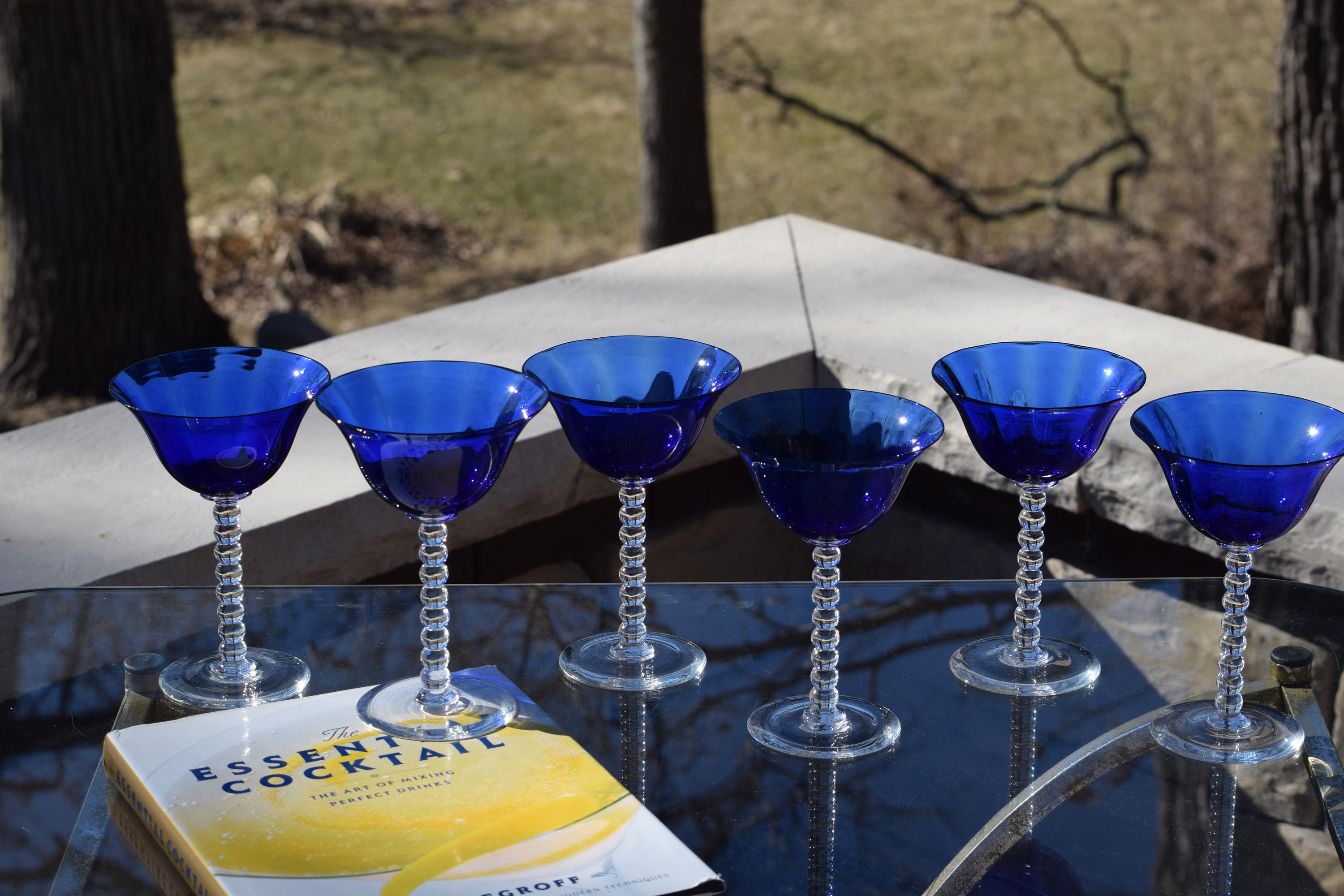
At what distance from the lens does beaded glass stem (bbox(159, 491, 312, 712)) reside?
1.37 metres

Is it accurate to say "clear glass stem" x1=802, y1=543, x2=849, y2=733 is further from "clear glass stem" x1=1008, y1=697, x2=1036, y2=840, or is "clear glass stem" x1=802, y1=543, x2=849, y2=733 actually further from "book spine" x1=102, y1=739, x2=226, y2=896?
"book spine" x1=102, y1=739, x2=226, y2=896

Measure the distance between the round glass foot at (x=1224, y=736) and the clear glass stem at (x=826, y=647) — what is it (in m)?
0.31

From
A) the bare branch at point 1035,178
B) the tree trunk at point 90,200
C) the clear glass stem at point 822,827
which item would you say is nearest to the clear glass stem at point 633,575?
the clear glass stem at point 822,827

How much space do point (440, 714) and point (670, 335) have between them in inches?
48.6

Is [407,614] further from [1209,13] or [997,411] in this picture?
[1209,13]

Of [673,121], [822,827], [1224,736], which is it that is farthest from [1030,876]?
[673,121]

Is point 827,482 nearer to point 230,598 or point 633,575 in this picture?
point 633,575

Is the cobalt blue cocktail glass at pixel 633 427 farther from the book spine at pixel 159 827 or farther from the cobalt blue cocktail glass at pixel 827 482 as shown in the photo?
the book spine at pixel 159 827

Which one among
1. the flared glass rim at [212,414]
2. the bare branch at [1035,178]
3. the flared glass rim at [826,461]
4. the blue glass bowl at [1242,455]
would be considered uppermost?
the flared glass rim at [212,414]

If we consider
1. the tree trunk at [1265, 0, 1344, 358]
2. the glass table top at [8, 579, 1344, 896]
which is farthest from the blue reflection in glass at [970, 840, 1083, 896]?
the tree trunk at [1265, 0, 1344, 358]

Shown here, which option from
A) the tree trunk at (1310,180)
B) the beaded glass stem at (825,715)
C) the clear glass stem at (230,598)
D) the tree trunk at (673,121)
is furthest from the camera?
the tree trunk at (673,121)

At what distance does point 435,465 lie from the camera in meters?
1.21

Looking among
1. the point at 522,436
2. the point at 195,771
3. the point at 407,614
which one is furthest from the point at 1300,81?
the point at 195,771

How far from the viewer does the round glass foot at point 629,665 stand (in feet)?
4.67
